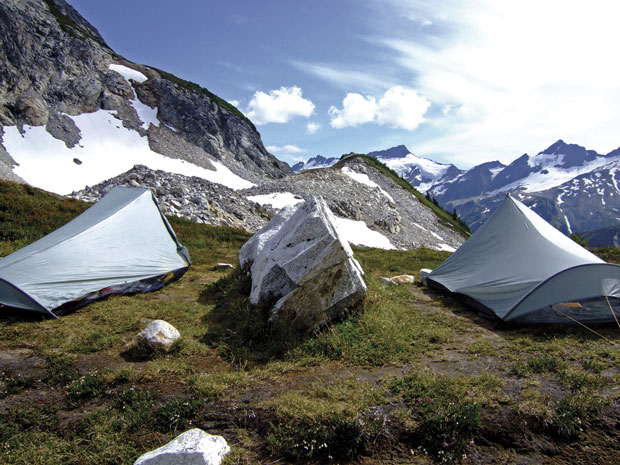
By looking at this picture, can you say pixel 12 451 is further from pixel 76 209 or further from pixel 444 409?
pixel 76 209

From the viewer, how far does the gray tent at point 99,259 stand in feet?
32.1

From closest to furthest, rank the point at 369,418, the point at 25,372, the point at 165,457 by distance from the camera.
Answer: the point at 165,457
the point at 369,418
the point at 25,372

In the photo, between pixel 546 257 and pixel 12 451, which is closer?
pixel 12 451

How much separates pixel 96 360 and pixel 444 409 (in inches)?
284

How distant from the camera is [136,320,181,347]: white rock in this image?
24.9 ft

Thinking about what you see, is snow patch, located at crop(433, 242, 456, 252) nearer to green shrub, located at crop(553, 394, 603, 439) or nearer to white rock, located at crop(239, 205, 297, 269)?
white rock, located at crop(239, 205, 297, 269)

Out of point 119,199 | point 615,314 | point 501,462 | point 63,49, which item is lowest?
point 501,462

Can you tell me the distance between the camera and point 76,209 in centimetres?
2166

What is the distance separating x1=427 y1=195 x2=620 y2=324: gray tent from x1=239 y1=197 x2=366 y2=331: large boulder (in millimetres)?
4473

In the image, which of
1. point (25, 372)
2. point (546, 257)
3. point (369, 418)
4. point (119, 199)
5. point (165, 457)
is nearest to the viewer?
point (165, 457)

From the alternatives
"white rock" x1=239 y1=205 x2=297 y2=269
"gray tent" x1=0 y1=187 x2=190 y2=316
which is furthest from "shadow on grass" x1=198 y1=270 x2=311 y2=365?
"gray tent" x1=0 y1=187 x2=190 y2=316

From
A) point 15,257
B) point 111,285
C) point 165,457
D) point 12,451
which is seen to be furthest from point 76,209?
point 165,457

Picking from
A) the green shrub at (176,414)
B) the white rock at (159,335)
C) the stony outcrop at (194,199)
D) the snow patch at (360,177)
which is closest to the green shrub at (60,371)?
the white rock at (159,335)

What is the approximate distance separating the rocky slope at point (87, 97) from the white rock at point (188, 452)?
5912 centimetres
